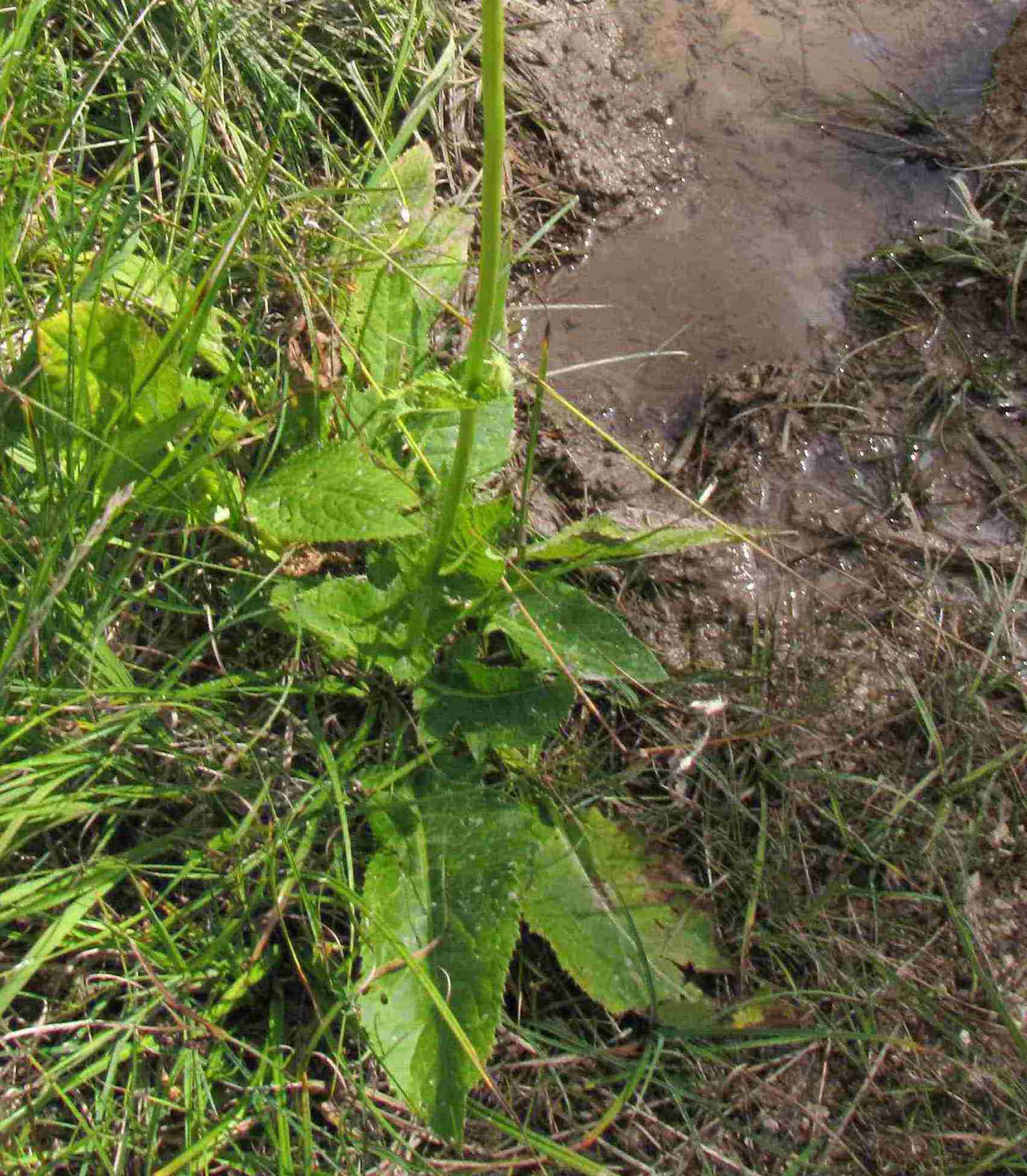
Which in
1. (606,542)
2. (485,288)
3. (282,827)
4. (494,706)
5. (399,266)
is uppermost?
(485,288)

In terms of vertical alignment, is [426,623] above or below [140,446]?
below

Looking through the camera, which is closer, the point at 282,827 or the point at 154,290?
the point at 282,827

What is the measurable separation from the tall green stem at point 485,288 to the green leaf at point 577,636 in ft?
0.47

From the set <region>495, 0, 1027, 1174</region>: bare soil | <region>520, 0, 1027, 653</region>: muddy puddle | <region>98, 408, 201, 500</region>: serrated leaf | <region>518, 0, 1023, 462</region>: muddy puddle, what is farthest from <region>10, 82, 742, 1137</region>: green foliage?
<region>518, 0, 1023, 462</region>: muddy puddle

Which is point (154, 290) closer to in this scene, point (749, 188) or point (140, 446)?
point (140, 446)

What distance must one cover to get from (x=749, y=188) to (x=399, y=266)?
40.2 inches

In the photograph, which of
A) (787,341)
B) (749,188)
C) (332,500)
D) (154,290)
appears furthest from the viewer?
(749,188)

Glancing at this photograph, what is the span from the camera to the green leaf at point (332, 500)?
1443 millimetres

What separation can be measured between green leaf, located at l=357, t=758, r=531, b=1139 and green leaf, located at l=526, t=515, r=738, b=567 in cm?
36

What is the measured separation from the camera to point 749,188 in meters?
2.30

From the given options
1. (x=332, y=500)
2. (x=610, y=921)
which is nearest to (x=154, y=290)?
(x=332, y=500)

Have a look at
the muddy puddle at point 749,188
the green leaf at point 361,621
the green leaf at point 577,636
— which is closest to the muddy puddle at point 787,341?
the muddy puddle at point 749,188

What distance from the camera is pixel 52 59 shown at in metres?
1.77

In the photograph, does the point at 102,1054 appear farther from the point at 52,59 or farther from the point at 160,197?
the point at 52,59
